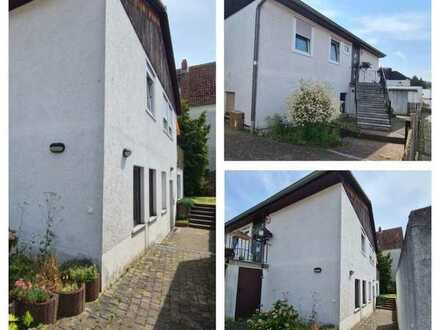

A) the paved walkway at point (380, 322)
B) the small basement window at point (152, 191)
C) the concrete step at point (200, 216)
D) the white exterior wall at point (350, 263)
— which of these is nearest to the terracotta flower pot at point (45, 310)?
the small basement window at point (152, 191)

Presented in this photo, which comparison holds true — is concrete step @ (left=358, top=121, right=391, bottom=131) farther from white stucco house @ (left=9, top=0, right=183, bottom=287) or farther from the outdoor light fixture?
the outdoor light fixture

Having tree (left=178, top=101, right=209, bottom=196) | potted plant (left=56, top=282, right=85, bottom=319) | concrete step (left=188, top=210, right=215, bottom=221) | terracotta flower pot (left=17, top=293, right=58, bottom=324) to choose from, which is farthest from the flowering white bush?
terracotta flower pot (left=17, top=293, right=58, bottom=324)

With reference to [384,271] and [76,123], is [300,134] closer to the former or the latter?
[384,271]

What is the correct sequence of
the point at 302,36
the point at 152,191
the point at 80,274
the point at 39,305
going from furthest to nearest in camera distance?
the point at 152,191 → the point at 302,36 → the point at 80,274 → the point at 39,305

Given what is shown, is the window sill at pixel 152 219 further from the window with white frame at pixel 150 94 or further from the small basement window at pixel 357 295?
the small basement window at pixel 357 295

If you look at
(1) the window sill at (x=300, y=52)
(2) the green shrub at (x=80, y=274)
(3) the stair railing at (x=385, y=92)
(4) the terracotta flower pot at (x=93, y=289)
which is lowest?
(4) the terracotta flower pot at (x=93, y=289)

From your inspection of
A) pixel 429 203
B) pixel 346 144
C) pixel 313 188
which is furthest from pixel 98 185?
pixel 429 203

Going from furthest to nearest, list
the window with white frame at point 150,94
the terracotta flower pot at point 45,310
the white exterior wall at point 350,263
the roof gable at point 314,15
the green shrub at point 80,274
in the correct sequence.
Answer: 1. the window with white frame at point 150,94
2. the white exterior wall at point 350,263
3. the roof gable at point 314,15
4. the green shrub at point 80,274
5. the terracotta flower pot at point 45,310

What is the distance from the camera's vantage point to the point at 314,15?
297 centimetres

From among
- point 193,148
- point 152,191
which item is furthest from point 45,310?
point 193,148

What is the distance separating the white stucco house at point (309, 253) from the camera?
2.97 m

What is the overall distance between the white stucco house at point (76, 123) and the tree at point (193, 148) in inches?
16.8

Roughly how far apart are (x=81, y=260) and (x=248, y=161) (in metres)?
1.54

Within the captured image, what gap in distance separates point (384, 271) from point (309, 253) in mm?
717
